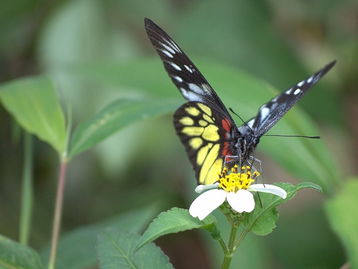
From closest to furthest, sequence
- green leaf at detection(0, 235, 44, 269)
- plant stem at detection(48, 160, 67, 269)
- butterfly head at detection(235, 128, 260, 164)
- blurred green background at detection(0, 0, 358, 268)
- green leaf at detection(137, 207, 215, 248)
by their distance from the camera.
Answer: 1. green leaf at detection(137, 207, 215, 248)
2. green leaf at detection(0, 235, 44, 269)
3. plant stem at detection(48, 160, 67, 269)
4. butterfly head at detection(235, 128, 260, 164)
5. blurred green background at detection(0, 0, 358, 268)

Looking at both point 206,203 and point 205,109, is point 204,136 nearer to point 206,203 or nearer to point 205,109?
point 205,109

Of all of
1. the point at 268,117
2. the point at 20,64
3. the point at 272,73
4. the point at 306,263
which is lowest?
the point at 306,263

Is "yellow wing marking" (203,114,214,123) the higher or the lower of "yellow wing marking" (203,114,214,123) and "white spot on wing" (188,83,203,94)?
the lower

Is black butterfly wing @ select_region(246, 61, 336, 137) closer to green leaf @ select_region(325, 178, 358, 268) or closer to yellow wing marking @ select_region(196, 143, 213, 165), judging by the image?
yellow wing marking @ select_region(196, 143, 213, 165)

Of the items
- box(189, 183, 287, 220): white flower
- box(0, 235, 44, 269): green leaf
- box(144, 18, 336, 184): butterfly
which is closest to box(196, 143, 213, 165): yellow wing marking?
box(144, 18, 336, 184): butterfly

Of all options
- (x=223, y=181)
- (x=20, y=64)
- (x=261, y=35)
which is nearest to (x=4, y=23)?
(x=20, y=64)

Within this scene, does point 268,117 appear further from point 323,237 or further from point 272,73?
point 323,237

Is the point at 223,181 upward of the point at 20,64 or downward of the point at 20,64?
downward
